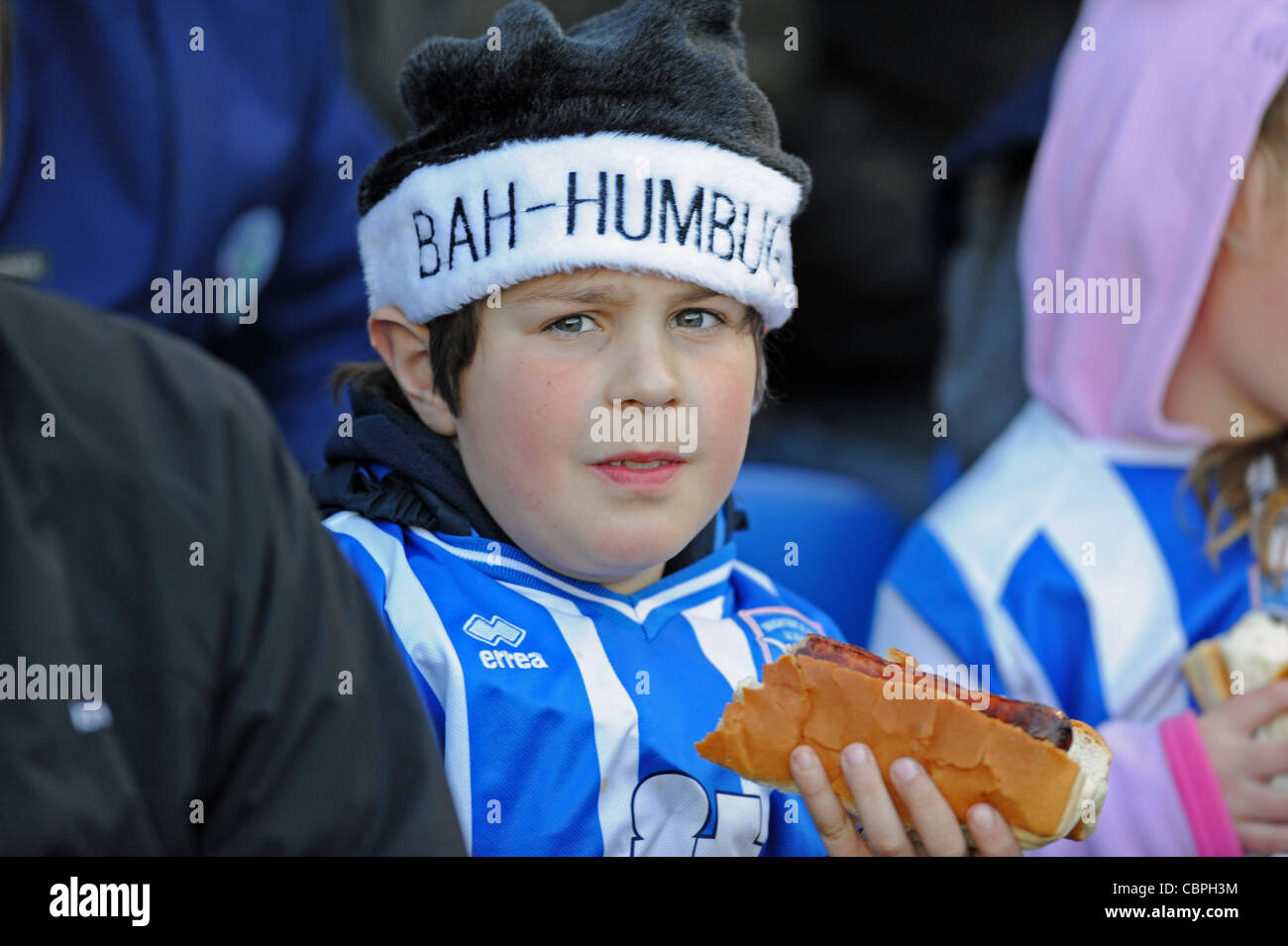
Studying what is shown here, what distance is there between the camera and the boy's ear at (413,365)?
133 cm

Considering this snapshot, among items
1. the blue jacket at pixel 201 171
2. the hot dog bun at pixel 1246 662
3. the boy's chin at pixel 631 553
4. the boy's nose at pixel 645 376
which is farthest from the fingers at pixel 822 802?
the blue jacket at pixel 201 171

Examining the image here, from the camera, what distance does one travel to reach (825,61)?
3.72m

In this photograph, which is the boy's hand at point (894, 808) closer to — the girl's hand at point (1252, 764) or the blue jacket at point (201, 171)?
the girl's hand at point (1252, 764)

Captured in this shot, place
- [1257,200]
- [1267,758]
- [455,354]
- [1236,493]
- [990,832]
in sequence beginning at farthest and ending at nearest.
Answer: [1236,493], [1257,200], [1267,758], [455,354], [990,832]

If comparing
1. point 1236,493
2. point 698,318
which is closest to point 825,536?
point 1236,493

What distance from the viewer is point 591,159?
1192 millimetres

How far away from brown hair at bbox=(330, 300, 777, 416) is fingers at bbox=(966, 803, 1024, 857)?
1.39ft

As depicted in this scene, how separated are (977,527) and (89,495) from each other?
3.92 feet

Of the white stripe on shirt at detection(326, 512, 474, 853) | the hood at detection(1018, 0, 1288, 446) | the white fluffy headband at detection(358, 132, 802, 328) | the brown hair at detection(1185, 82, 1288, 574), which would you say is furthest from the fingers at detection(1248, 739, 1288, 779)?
the white stripe on shirt at detection(326, 512, 474, 853)

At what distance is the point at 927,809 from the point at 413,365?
61 cm

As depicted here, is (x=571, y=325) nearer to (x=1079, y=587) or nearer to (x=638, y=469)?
(x=638, y=469)

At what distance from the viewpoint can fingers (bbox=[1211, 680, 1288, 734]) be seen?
4.86 ft

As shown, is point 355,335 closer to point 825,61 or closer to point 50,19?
point 50,19

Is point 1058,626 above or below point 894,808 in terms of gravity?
above
